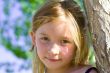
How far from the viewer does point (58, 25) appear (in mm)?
2182

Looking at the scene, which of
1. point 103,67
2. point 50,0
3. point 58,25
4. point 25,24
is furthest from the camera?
point 25,24

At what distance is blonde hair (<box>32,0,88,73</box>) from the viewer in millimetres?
2229

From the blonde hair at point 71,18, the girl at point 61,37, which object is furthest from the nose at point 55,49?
the blonde hair at point 71,18

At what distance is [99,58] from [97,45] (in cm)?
7

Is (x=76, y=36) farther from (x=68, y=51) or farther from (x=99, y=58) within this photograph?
(x=99, y=58)

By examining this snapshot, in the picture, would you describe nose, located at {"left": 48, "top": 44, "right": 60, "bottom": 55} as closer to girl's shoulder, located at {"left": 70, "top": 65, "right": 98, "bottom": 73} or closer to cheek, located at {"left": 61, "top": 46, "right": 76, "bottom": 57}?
cheek, located at {"left": 61, "top": 46, "right": 76, "bottom": 57}

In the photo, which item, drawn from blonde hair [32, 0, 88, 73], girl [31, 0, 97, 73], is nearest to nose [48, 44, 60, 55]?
girl [31, 0, 97, 73]

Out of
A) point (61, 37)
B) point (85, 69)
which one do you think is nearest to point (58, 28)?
point (61, 37)

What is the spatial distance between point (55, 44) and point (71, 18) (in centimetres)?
20

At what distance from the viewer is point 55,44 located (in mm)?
2150

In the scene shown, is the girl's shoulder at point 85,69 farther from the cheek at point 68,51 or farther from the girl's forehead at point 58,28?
the girl's forehead at point 58,28

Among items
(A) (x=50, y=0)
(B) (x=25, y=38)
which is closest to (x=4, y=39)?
(B) (x=25, y=38)

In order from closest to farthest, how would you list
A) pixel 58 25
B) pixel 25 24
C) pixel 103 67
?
pixel 103 67 → pixel 58 25 → pixel 25 24

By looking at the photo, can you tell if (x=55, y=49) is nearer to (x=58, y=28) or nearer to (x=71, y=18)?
(x=58, y=28)
